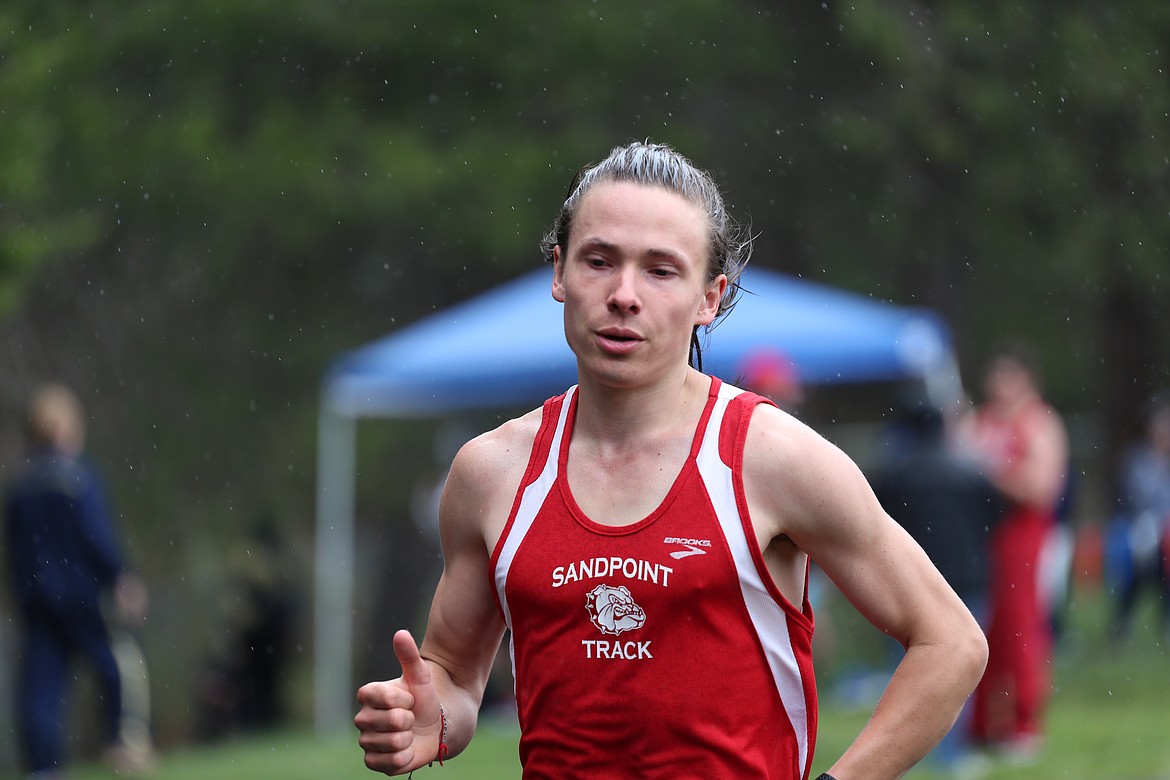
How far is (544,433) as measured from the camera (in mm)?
3115

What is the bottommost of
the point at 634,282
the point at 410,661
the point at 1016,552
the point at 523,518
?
the point at 410,661

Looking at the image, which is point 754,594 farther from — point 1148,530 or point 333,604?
point 1148,530

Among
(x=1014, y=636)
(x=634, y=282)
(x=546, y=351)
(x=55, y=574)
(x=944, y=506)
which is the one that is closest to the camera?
(x=634, y=282)

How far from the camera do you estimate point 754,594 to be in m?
2.81

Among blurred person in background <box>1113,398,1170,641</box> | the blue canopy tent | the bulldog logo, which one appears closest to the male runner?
the bulldog logo

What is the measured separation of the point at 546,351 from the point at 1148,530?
6.79 m

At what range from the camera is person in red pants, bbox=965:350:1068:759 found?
926cm

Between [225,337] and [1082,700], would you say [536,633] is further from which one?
[225,337]

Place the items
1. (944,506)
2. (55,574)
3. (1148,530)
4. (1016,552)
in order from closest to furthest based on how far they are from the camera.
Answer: (944,506) < (55,574) < (1016,552) < (1148,530)

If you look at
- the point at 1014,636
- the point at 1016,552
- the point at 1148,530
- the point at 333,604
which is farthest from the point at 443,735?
the point at 1148,530

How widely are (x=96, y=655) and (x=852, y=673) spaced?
6485 millimetres

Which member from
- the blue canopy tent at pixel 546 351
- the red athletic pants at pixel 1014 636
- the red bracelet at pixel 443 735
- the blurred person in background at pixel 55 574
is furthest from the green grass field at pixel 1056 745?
the red bracelet at pixel 443 735

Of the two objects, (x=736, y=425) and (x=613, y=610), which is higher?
(x=736, y=425)

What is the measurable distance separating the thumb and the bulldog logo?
31 centimetres
